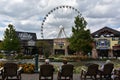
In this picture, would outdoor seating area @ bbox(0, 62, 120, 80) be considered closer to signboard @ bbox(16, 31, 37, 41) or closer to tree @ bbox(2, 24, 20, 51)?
tree @ bbox(2, 24, 20, 51)

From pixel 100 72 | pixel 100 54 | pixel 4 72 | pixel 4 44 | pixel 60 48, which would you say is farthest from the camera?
pixel 60 48

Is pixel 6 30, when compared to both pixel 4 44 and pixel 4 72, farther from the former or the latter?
pixel 4 72

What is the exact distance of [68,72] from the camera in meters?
16.6

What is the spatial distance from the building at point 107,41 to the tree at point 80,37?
12.3 metres

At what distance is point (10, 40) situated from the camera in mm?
77500

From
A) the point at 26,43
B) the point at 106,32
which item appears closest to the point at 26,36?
the point at 26,43

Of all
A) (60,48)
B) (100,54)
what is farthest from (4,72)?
(60,48)

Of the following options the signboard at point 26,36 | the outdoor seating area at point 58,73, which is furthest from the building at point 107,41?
the outdoor seating area at point 58,73

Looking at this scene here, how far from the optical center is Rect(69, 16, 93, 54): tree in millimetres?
67938

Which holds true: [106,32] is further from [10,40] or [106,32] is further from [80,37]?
[10,40]

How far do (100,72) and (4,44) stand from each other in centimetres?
6242

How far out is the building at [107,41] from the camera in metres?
80.6

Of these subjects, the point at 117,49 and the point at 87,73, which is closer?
the point at 87,73

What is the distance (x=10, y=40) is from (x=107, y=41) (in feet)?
78.8
